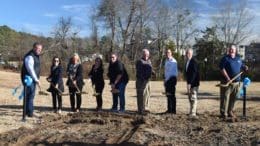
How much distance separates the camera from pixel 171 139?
10.5 m

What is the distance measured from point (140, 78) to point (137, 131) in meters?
3.81

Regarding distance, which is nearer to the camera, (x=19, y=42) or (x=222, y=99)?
(x=222, y=99)

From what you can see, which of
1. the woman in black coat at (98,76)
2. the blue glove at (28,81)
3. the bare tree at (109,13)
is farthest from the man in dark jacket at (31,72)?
the bare tree at (109,13)

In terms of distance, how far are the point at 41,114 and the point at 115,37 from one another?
46824 mm

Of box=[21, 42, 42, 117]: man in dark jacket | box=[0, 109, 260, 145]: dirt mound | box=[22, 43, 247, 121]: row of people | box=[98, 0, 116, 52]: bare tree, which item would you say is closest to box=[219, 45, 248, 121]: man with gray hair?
box=[22, 43, 247, 121]: row of people

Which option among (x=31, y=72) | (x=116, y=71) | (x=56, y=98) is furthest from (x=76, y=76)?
(x=31, y=72)

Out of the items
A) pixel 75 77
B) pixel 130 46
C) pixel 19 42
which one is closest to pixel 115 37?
pixel 130 46

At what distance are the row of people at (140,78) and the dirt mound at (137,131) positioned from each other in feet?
2.55

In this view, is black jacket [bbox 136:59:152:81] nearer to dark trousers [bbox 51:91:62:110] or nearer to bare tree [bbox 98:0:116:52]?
dark trousers [bbox 51:91:62:110]

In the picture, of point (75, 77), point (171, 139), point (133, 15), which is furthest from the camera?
point (133, 15)

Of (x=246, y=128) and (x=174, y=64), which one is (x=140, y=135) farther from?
(x=174, y=64)

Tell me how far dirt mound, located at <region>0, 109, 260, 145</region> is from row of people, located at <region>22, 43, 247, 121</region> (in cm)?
78

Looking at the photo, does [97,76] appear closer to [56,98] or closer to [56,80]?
[56,80]

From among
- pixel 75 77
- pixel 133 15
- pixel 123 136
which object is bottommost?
pixel 123 136
